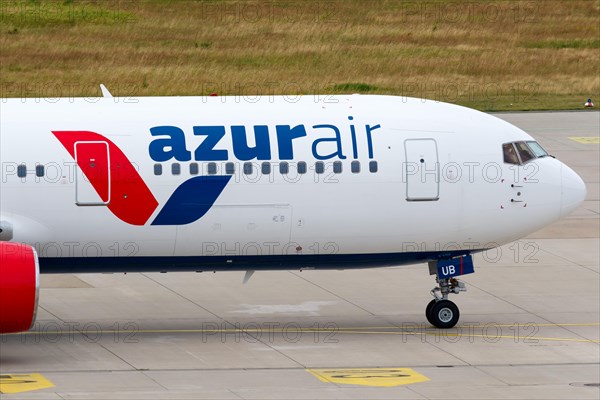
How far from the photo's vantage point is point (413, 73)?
6344cm

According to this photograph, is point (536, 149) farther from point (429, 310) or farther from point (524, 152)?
point (429, 310)

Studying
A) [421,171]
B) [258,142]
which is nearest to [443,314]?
[421,171]

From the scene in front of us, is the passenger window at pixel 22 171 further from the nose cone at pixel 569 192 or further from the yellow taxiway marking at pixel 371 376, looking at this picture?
the nose cone at pixel 569 192

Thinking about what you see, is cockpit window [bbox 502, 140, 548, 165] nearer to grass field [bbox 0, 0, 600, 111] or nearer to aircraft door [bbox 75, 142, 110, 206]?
aircraft door [bbox 75, 142, 110, 206]

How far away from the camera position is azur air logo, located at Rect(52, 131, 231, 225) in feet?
84.8

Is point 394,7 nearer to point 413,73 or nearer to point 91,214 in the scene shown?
point 413,73

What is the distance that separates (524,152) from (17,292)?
387 inches

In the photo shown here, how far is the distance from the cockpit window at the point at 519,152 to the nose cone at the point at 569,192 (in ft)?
2.11

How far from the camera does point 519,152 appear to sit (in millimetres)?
27344

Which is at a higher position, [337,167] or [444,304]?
[337,167]

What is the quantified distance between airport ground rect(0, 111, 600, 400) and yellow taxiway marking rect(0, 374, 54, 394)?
3cm

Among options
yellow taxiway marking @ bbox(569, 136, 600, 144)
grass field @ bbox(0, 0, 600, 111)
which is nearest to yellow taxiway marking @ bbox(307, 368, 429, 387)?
yellow taxiway marking @ bbox(569, 136, 600, 144)

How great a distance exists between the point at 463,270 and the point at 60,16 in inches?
1963

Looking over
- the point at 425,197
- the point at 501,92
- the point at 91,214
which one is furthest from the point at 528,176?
the point at 501,92
